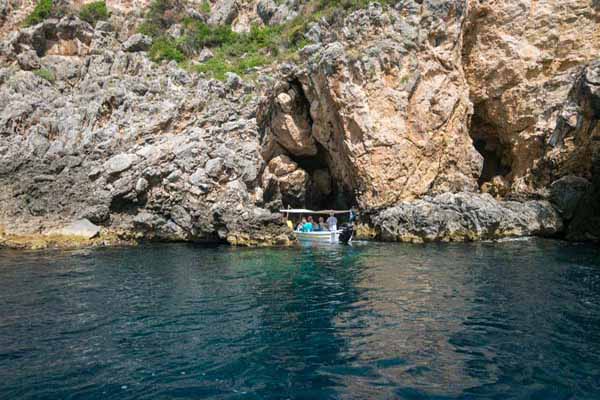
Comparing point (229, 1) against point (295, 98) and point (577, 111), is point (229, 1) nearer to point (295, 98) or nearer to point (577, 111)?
point (295, 98)

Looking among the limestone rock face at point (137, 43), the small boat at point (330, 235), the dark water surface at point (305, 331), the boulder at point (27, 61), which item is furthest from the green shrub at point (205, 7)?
the dark water surface at point (305, 331)

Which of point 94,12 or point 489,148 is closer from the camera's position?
point 489,148

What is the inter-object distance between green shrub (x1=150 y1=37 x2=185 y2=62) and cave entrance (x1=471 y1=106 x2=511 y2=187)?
26049 millimetres

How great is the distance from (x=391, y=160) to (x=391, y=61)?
6.14 m

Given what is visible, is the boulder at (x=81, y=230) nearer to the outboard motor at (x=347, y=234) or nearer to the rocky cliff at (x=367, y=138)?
the rocky cliff at (x=367, y=138)

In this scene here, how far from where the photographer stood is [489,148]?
30.5 meters

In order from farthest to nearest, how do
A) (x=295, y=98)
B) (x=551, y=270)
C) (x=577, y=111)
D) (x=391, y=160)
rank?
(x=295, y=98) < (x=391, y=160) < (x=577, y=111) < (x=551, y=270)

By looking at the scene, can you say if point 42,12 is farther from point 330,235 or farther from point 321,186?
point 330,235

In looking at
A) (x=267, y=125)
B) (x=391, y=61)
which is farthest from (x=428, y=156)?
(x=267, y=125)

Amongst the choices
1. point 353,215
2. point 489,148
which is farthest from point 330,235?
point 489,148

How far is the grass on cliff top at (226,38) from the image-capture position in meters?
35.7

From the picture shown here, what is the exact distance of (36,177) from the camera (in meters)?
25.9

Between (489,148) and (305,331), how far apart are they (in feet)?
88.6

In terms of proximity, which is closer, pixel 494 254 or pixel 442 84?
pixel 494 254
